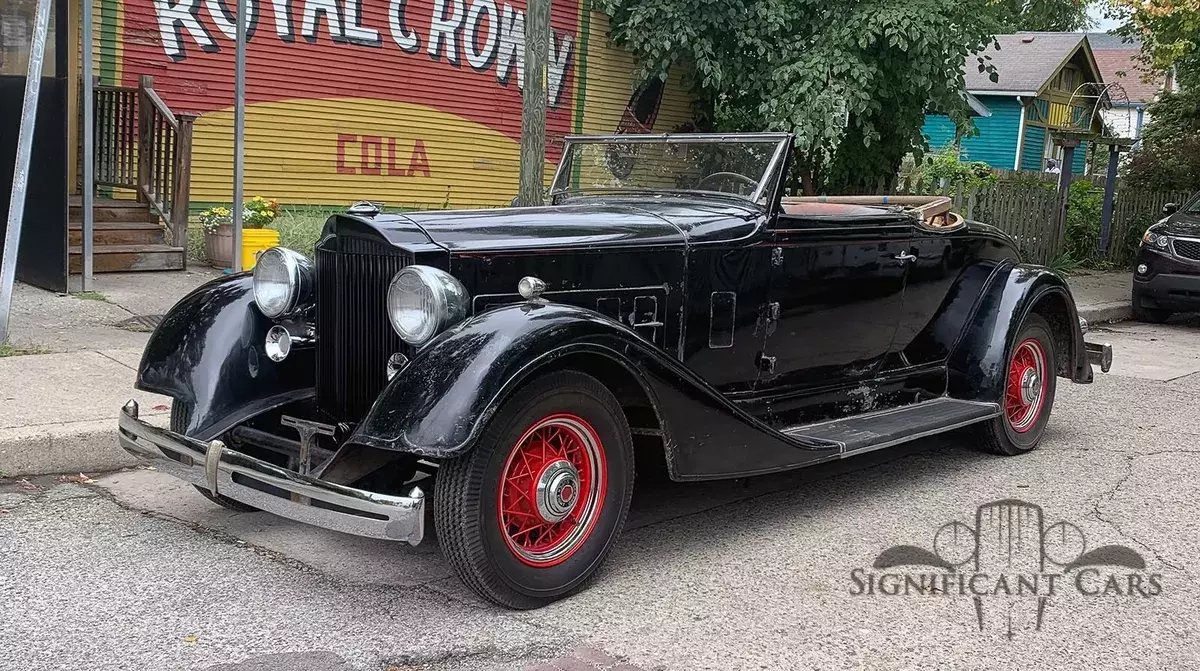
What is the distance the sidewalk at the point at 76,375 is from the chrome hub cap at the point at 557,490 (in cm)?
258

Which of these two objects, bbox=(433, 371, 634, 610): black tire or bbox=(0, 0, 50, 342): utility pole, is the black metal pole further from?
bbox=(433, 371, 634, 610): black tire

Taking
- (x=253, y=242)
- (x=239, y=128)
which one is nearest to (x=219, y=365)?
(x=239, y=128)

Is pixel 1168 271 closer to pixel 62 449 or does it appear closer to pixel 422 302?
pixel 422 302

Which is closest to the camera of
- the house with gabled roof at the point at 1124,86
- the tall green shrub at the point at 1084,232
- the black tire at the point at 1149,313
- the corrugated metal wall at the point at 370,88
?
the corrugated metal wall at the point at 370,88

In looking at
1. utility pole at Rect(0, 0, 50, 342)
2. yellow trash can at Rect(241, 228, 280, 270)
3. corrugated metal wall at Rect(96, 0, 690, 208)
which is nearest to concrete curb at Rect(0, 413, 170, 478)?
utility pole at Rect(0, 0, 50, 342)

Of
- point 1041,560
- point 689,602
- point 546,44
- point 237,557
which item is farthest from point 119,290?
point 1041,560

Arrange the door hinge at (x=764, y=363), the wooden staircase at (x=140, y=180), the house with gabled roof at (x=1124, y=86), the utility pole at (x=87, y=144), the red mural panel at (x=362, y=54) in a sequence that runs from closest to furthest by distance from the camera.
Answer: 1. the door hinge at (x=764, y=363)
2. the utility pole at (x=87, y=144)
3. the wooden staircase at (x=140, y=180)
4. the red mural panel at (x=362, y=54)
5. the house with gabled roof at (x=1124, y=86)

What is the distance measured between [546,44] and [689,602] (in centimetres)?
456

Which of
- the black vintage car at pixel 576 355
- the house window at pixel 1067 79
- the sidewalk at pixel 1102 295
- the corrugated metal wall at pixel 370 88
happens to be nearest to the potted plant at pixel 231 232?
the corrugated metal wall at pixel 370 88

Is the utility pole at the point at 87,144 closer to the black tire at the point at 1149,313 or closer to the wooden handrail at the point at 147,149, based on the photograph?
the wooden handrail at the point at 147,149

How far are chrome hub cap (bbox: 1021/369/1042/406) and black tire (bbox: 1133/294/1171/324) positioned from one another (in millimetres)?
7090

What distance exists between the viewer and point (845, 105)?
11930mm

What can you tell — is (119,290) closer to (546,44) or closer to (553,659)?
(546,44)

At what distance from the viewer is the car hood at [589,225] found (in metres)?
4.02
